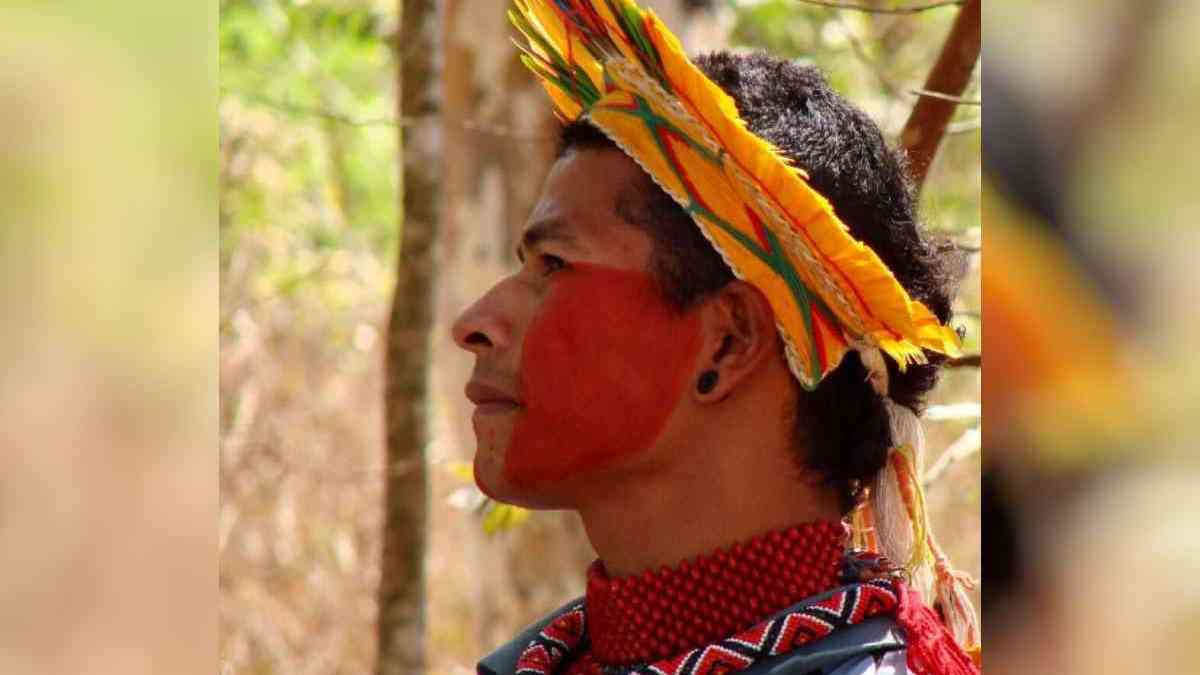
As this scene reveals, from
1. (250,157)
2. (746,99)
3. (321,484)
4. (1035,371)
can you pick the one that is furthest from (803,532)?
(250,157)

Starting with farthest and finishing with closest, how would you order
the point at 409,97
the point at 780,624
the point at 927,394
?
1. the point at 409,97
2. the point at 927,394
3. the point at 780,624

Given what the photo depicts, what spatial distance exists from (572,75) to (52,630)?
211cm

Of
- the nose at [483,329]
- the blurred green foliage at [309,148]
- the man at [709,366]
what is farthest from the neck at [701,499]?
the blurred green foliage at [309,148]

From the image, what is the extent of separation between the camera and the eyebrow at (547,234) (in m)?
2.43

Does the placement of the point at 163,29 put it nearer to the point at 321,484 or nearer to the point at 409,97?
the point at 409,97

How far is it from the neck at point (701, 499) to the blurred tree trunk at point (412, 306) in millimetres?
1913

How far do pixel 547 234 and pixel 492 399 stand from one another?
0.27 meters

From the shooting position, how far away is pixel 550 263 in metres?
2.46

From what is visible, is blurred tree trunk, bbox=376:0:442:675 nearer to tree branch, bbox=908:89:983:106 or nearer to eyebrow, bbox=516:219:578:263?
tree branch, bbox=908:89:983:106

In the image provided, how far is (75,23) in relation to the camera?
538mm

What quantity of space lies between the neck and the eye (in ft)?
1.06

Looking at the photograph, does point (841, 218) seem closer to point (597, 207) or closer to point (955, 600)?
point (597, 207)

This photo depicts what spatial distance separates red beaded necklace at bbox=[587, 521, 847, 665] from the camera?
7.50ft

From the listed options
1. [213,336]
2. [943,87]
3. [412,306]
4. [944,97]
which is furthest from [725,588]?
[412,306]
